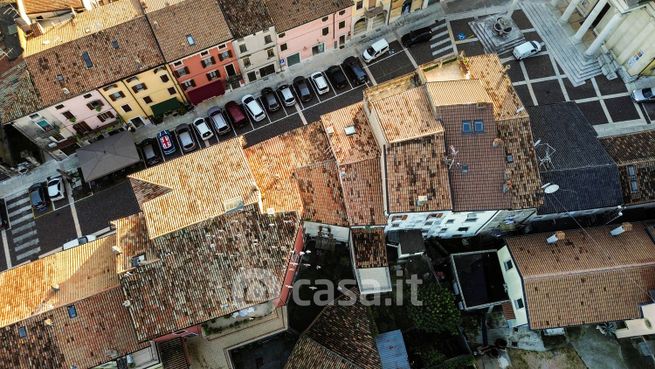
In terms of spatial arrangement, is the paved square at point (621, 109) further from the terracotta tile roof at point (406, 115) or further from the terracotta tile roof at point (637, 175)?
the terracotta tile roof at point (406, 115)

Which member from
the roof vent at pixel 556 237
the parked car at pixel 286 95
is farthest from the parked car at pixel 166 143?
the roof vent at pixel 556 237

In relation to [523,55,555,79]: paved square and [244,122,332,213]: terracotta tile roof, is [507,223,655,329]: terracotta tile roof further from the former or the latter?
[523,55,555,79]: paved square

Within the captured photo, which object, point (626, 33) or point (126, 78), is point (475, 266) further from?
point (126, 78)

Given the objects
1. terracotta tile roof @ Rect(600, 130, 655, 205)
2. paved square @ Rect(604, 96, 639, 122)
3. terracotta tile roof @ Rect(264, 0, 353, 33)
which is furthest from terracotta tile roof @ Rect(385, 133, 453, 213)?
paved square @ Rect(604, 96, 639, 122)

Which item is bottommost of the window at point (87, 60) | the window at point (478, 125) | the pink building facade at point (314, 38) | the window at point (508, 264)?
the window at point (508, 264)

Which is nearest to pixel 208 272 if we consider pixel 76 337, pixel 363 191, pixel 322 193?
pixel 76 337

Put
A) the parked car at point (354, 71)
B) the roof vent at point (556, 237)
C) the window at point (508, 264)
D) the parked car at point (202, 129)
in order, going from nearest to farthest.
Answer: the roof vent at point (556, 237)
the window at point (508, 264)
the parked car at point (202, 129)
the parked car at point (354, 71)
